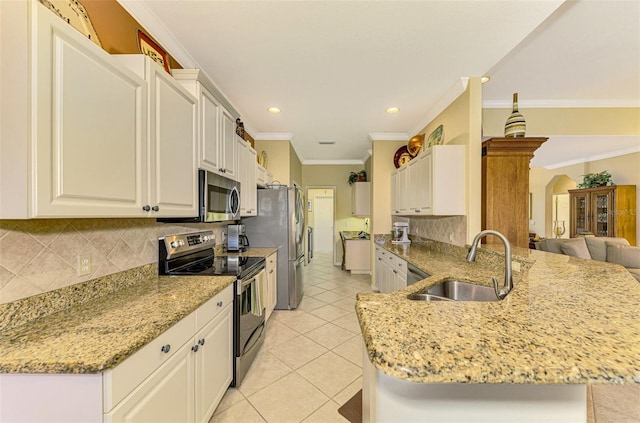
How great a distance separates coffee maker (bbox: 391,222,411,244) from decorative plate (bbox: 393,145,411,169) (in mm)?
1008

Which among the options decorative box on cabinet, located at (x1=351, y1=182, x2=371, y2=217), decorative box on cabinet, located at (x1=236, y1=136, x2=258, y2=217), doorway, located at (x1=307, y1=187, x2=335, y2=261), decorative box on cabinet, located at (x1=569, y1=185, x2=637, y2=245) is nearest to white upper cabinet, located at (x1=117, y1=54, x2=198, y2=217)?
decorative box on cabinet, located at (x1=236, y1=136, x2=258, y2=217)

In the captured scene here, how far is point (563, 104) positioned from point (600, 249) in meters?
2.05

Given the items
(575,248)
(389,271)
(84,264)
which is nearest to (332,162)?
(389,271)

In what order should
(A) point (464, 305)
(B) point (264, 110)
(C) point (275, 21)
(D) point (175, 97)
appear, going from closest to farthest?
(A) point (464, 305) < (D) point (175, 97) < (C) point (275, 21) < (B) point (264, 110)

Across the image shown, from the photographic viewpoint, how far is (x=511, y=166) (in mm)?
2512

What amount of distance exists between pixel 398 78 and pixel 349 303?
117 inches

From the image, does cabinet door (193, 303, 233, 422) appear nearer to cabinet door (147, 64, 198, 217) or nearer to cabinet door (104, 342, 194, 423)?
cabinet door (104, 342, 194, 423)

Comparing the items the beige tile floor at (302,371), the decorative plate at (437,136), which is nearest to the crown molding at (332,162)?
the decorative plate at (437,136)

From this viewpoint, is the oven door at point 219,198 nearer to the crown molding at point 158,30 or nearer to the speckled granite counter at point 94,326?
the speckled granite counter at point 94,326

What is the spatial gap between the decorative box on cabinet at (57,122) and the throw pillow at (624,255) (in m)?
5.24

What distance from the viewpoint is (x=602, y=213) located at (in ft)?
16.4

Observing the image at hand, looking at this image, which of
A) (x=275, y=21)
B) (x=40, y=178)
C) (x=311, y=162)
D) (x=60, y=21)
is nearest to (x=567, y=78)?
(x=275, y=21)

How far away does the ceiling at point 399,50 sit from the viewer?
1637mm

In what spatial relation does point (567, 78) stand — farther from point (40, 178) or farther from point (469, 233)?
point (40, 178)
